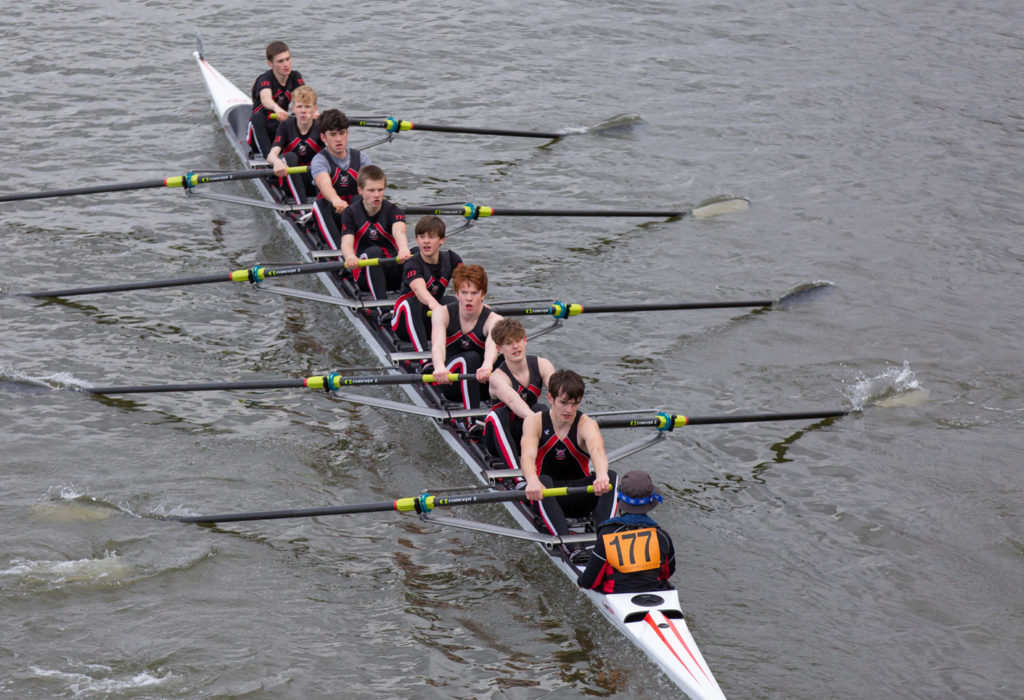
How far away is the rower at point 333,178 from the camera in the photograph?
12.4 m

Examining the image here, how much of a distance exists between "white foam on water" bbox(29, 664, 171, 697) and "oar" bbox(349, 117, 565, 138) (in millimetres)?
8585

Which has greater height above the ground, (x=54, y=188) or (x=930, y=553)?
(x=54, y=188)

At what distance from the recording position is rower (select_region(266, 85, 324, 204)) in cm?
1356

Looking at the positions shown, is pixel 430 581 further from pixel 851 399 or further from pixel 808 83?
pixel 808 83

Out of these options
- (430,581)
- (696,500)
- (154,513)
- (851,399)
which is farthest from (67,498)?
(851,399)

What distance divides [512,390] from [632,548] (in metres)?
1.87

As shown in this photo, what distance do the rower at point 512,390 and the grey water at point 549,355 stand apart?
28.1 inches

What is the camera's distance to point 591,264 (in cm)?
1402

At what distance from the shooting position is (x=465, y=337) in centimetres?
996

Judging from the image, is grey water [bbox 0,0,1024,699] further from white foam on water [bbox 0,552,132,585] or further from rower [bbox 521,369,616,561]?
rower [bbox 521,369,616,561]

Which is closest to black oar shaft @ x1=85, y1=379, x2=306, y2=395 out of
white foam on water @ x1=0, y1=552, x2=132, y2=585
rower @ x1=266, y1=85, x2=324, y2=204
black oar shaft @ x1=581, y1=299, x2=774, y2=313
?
white foam on water @ x1=0, y1=552, x2=132, y2=585

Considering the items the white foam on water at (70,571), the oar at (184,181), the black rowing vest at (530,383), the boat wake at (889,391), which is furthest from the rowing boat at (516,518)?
the boat wake at (889,391)

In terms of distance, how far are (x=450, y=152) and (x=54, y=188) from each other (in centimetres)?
587

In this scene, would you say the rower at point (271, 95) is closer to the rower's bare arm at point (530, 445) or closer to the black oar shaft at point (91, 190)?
the black oar shaft at point (91, 190)
